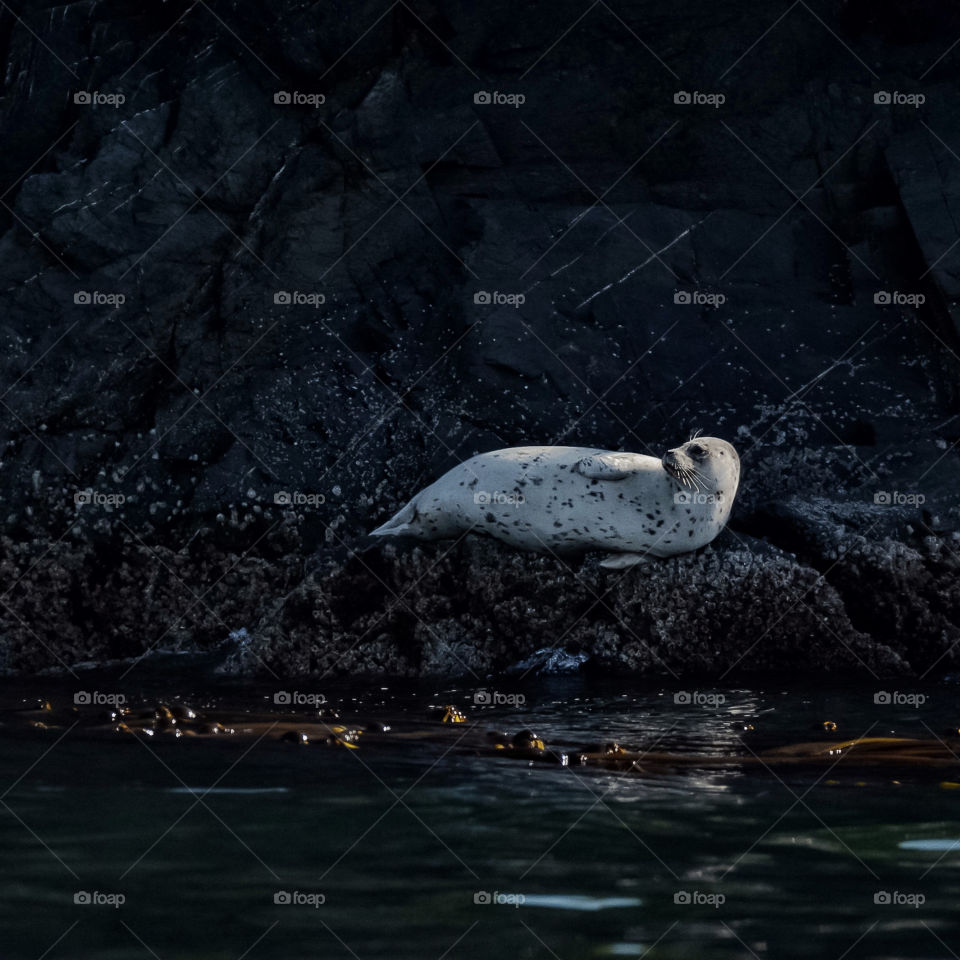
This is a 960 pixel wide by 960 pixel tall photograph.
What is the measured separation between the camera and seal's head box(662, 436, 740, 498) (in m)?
8.45

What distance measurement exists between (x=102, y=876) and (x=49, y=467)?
699 centimetres

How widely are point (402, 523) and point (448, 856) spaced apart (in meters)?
5.34

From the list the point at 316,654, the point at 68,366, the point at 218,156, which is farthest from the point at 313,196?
the point at 316,654

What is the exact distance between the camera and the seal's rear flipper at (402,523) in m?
9.11

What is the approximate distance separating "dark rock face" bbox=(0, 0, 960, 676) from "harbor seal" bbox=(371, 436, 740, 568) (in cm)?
67

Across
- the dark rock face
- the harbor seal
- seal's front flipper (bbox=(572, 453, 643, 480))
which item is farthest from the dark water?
the dark rock face

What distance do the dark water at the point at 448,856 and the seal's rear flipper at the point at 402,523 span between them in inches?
138

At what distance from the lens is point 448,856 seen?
3.94 meters

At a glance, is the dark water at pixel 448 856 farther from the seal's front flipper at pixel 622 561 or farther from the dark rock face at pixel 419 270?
the dark rock face at pixel 419 270

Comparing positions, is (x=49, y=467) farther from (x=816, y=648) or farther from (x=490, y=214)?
(x=816, y=648)

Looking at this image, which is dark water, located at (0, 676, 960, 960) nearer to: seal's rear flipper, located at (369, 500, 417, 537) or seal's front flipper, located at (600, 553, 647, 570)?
seal's front flipper, located at (600, 553, 647, 570)

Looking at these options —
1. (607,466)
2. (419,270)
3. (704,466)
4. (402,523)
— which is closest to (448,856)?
(607,466)

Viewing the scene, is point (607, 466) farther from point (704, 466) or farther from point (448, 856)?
point (448, 856)

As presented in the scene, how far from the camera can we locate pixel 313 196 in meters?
10.9
